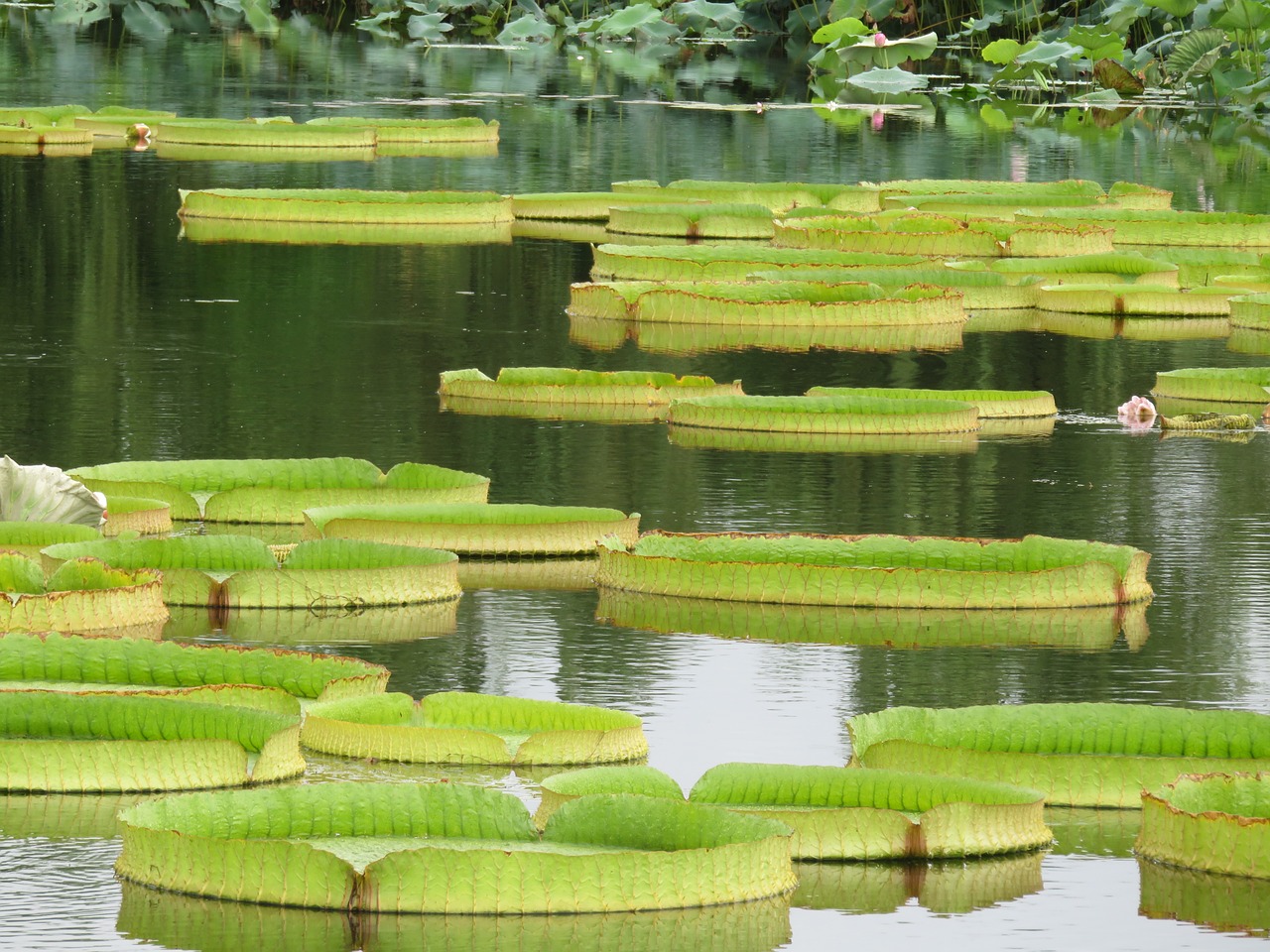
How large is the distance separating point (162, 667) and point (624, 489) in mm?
4472

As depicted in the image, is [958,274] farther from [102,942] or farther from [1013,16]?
[1013,16]

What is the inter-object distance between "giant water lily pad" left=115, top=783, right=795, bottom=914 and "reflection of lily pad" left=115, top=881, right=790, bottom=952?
0.10 ft

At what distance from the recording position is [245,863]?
19.3 ft

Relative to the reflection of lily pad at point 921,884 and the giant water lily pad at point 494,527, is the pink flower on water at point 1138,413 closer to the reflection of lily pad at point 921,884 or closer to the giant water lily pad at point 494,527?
the giant water lily pad at point 494,527

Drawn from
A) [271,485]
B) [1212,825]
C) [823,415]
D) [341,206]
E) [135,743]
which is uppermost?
[341,206]

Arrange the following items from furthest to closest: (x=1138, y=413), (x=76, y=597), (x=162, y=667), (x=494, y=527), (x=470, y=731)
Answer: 1. (x=1138, y=413)
2. (x=494, y=527)
3. (x=76, y=597)
4. (x=162, y=667)
5. (x=470, y=731)

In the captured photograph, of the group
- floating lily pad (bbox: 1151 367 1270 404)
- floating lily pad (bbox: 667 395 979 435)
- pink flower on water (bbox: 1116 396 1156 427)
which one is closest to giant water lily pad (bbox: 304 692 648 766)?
floating lily pad (bbox: 667 395 979 435)

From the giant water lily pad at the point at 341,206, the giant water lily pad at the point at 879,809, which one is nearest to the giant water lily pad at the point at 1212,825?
the giant water lily pad at the point at 879,809

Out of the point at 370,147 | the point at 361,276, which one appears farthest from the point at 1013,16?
the point at 361,276

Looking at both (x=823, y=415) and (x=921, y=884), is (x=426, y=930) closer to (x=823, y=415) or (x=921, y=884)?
(x=921, y=884)

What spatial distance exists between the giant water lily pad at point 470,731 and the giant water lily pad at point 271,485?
3435 millimetres

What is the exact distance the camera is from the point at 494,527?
10.2m

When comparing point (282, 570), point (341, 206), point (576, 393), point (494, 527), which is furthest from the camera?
point (341, 206)

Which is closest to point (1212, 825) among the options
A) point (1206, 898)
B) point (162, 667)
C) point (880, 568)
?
point (1206, 898)
